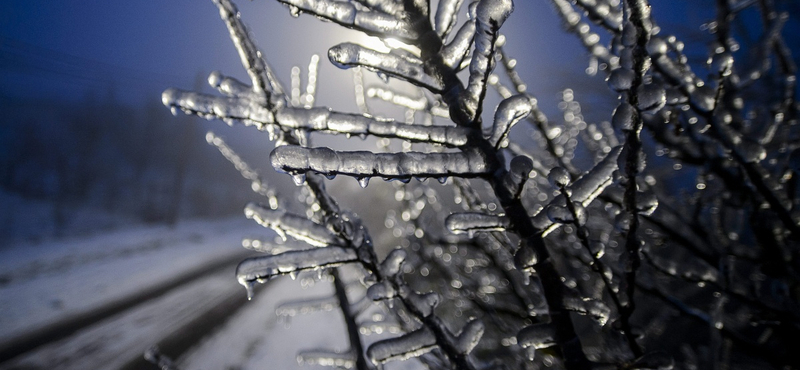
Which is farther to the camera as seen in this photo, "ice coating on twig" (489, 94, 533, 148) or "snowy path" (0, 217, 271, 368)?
"snowy path" (0, 217, 271, 368)

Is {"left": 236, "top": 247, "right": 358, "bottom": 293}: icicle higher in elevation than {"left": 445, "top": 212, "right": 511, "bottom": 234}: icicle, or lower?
lower

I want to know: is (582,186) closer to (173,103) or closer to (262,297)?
(173,103)

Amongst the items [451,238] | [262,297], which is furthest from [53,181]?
[451,238]

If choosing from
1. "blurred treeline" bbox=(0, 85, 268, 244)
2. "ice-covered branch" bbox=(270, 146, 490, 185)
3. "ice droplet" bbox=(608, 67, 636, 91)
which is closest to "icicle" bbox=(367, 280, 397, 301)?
"ice-covered branch" bbox=(270, 146, 490, 185)

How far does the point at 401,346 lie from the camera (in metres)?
1.00

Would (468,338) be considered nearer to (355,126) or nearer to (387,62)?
(355,126)

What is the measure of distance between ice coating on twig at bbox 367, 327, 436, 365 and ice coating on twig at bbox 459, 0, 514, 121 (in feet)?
1.97

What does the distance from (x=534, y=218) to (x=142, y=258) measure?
13.7m

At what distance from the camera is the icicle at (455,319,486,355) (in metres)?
1.01

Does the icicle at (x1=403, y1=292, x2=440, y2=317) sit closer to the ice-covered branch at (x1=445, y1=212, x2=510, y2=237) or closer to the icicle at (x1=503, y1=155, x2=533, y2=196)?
the ice-covered branch at (x1=445, y1=212, x2=510, y2=237)

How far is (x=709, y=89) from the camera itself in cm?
110

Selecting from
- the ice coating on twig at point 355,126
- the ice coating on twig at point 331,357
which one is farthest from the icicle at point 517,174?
the ice coating on twig at point 331,357

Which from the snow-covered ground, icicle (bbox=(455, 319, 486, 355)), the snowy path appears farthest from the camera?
the snowy path

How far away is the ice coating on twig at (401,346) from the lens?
3.26ft
